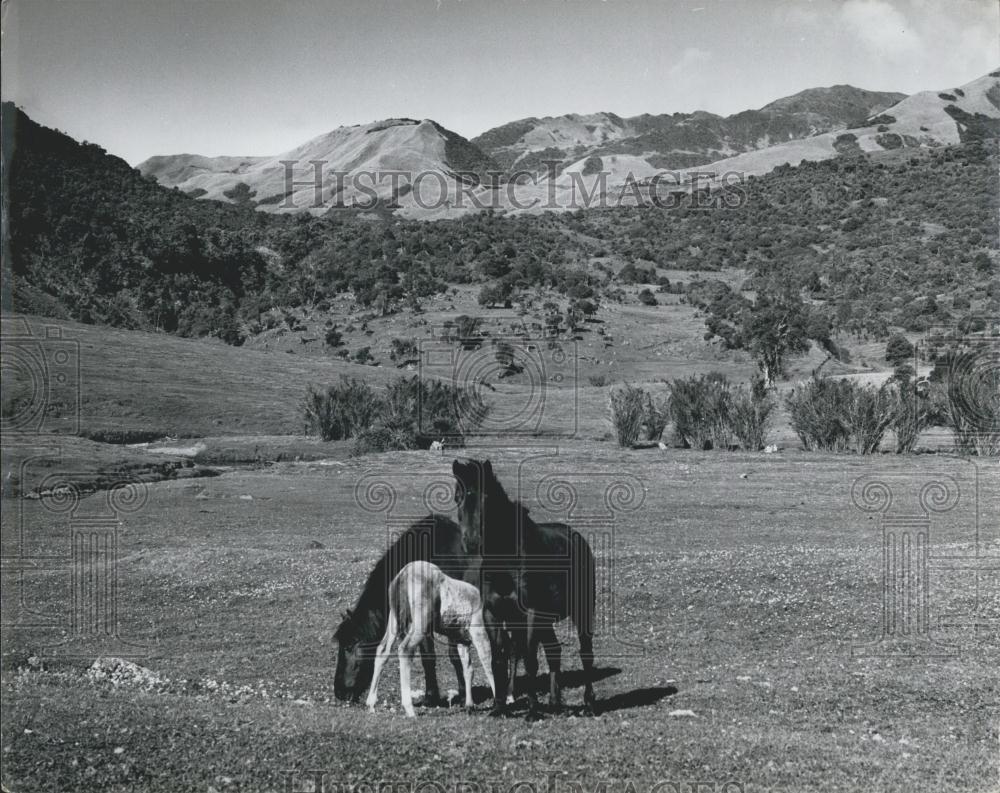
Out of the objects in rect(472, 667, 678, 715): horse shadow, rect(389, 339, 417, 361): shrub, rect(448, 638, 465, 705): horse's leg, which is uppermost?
rect(389, 339, 417, 361): shrub

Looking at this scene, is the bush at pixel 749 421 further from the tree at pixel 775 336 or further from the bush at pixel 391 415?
the tree at pixel 775 336

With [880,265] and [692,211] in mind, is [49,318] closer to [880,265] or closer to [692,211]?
[880,265]

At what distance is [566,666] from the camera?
32.8 feet

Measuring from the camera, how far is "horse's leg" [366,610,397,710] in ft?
26.0

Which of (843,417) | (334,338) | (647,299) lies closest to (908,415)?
(843,417)

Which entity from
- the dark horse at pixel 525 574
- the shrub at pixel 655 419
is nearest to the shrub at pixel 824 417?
the shrub at pixel 655 419

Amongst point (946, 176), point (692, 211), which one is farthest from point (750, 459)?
point (946, 176)

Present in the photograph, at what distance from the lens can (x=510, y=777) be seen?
7109 mm

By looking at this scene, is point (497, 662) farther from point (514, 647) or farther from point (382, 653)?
point (382, 653)

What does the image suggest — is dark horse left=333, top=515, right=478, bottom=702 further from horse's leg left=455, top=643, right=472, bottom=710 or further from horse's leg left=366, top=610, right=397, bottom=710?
horse's leg left=455, top=643, right=472, bottom=710

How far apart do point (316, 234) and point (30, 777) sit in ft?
159

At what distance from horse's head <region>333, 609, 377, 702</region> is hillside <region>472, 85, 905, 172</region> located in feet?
233

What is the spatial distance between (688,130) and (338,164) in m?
93.9

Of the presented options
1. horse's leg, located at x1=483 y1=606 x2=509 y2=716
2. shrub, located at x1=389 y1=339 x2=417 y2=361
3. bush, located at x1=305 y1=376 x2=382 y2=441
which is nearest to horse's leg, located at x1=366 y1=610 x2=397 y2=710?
horse's leg, located at x1=483 y1=606 x2=509 y2=716
